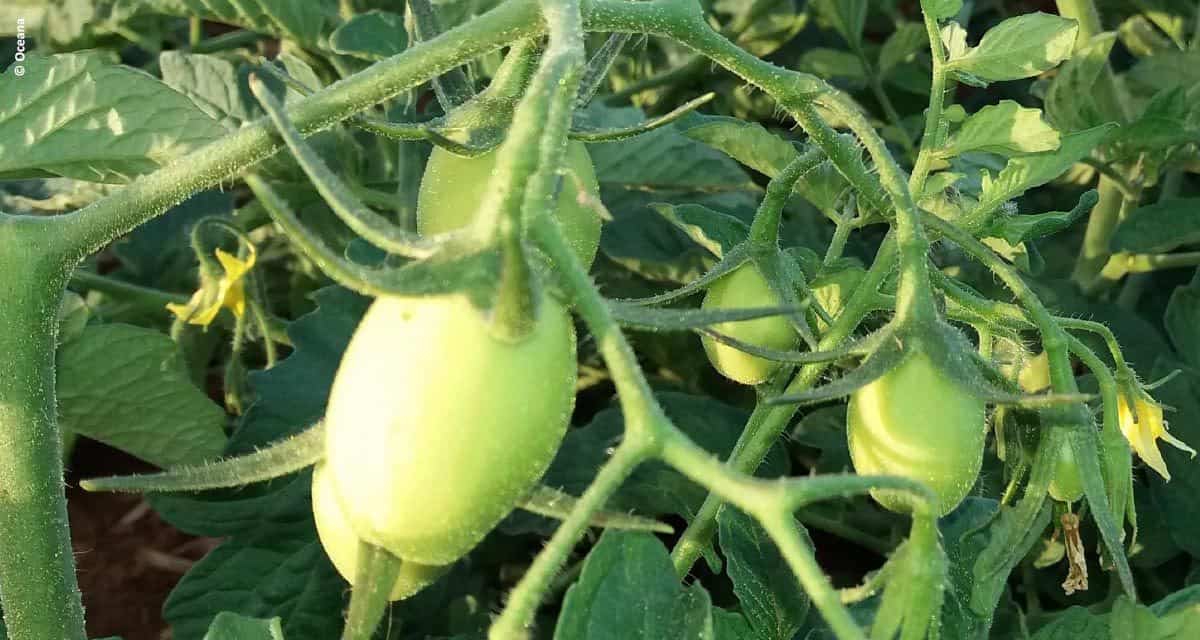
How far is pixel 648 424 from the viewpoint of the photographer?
51cm

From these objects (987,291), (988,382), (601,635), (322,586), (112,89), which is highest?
(112,89)

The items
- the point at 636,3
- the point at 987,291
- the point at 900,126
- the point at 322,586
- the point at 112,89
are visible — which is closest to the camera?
the point at 636,3

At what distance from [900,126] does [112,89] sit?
97 cm

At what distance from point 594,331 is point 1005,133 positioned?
39 cm

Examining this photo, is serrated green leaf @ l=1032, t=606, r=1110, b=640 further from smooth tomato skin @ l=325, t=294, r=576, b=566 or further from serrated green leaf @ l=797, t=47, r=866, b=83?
serrated green leaf @ l=797, t=47, r=866, b=83

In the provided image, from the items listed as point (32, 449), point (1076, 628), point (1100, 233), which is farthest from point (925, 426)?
point (1100, 233)

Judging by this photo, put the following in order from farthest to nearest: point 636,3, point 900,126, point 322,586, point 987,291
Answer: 1. point 900,126
2. point 987,291
3. point 322,586
4. point 636,3

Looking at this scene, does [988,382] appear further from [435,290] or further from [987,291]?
[987,291]

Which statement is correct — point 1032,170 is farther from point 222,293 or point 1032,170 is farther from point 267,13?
point 267,13

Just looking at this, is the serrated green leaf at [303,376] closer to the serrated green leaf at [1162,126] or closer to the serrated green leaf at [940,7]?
the serrated green leaf at [940,7]

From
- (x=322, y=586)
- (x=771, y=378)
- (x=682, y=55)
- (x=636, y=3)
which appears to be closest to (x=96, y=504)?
(x=322, y=586)

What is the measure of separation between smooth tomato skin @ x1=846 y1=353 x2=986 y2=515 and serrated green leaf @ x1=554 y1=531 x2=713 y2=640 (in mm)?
131

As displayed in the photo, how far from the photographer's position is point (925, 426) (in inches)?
25.6

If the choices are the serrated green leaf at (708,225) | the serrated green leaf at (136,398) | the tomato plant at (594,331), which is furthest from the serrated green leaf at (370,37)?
the serrated green leaf at (708,225)
